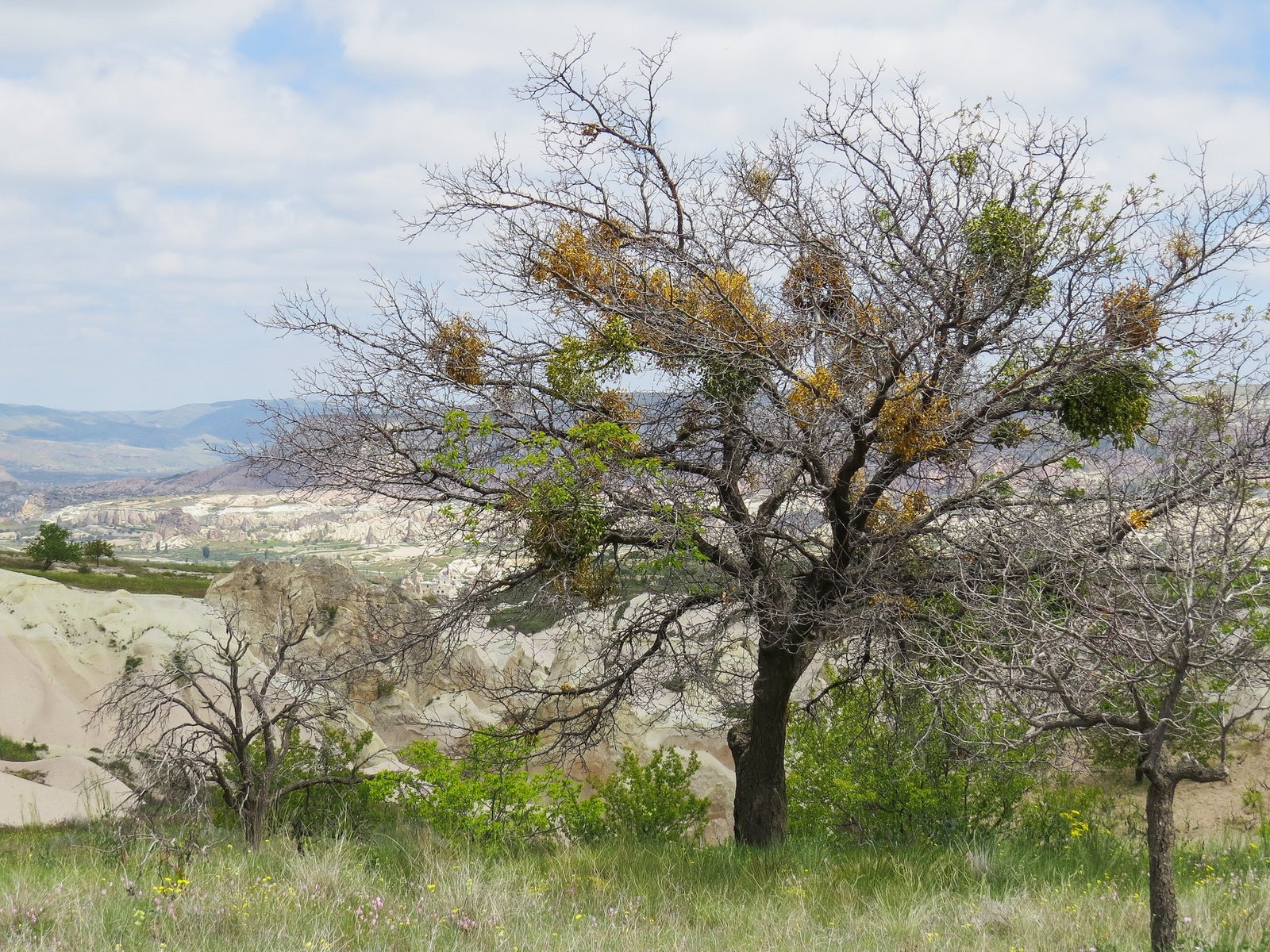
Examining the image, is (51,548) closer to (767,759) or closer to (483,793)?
(483,793)

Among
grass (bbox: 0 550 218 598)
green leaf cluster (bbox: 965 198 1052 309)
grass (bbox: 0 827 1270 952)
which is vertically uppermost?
green leaf cluster (bbox: 965 198 1052 309)

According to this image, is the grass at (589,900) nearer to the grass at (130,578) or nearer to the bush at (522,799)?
the bush at (522,799)

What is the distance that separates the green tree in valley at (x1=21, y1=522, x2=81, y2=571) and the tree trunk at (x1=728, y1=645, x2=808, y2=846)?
5260 cm

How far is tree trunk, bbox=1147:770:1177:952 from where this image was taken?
17.5 ft

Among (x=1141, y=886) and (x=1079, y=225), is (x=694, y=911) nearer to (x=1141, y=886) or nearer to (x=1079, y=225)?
(x=1141, y=886)

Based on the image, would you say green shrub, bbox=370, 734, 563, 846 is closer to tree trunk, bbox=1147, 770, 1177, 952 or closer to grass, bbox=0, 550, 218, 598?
tree trunk, bbox=1147, 770, 1177, 952

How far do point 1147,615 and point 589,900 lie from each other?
4.41 meters

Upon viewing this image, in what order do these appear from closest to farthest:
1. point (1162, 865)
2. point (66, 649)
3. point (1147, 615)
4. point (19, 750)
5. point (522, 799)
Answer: point (1162, 865) → point (1147, 615) → point (522, 799) → point (19, 750) → point (66, 649)

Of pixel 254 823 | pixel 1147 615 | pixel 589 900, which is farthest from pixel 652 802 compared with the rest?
pixel 1147 615

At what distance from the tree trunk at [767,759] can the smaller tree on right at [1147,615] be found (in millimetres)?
1959

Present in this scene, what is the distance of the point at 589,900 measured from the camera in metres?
7.27

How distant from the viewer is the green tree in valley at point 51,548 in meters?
52.7

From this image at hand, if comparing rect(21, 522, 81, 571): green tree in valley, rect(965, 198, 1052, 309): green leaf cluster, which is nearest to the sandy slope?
rect(965, 198, 1052, 309): green leaf cluster

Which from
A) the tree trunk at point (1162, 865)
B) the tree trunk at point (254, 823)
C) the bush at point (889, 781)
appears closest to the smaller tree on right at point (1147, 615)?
the tree trunk at point (1162, 865)
